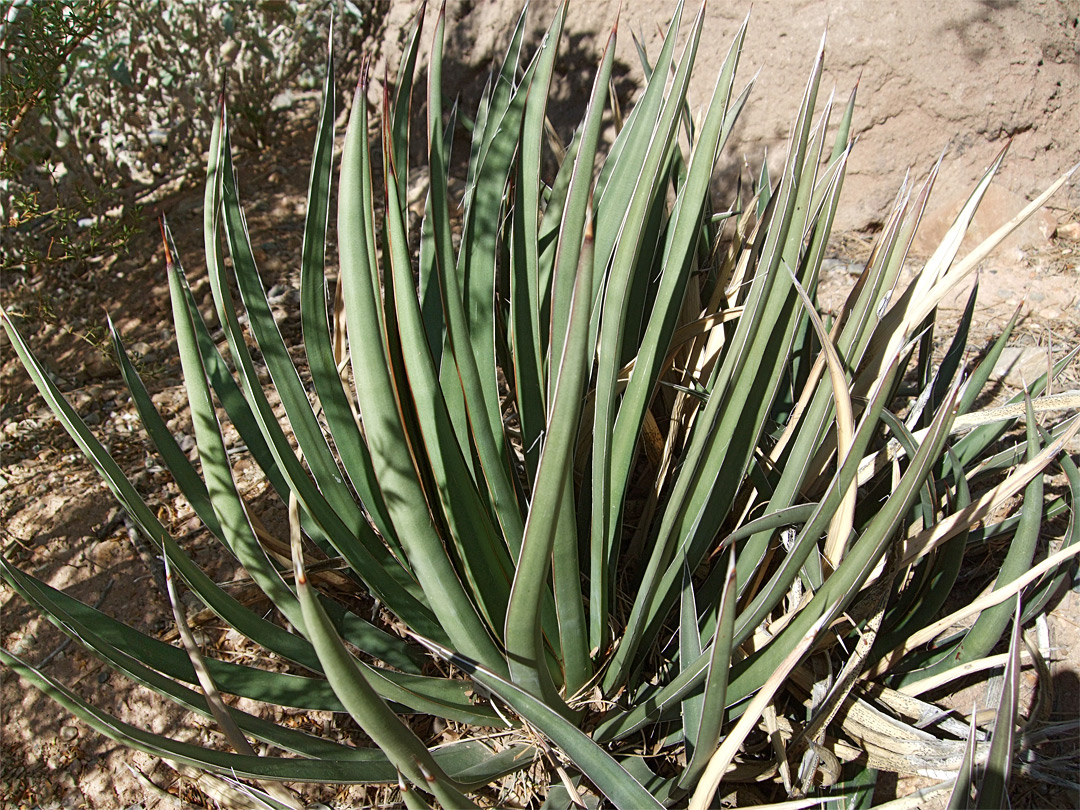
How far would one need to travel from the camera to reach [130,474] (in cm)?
191

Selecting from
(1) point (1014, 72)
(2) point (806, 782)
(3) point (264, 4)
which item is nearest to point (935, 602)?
(2) point (806, 782)

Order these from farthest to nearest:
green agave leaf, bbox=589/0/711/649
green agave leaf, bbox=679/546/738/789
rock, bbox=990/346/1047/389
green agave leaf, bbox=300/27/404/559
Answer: rock, bbox=990/346/1047/389 < green agave leaf, bbox=300/27/404/559 < green agave leaf, bbox=589/0/711/649 < green agave leaf, bbox=679/546/738/789

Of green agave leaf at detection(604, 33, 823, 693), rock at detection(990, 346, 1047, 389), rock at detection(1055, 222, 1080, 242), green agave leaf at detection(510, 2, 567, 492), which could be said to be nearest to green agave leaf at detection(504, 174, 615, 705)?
green agave leaf at detection(604, 33, 823, 693)

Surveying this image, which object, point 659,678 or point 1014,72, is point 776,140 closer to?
point 1014,72

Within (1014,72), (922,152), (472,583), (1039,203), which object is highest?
(1014,72)

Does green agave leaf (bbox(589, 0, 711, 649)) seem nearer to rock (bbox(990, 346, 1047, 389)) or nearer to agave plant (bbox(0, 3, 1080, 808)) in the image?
agave plant (bbox(0, 3, 1080, 808))

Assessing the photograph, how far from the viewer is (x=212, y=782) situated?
1.03 metres

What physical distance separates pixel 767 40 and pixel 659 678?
6.88ft

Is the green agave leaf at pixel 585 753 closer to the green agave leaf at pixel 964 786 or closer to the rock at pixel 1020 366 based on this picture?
the green agave leaf at pixel 964 786

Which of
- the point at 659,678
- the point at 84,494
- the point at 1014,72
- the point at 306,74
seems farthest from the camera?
the point at 306,74

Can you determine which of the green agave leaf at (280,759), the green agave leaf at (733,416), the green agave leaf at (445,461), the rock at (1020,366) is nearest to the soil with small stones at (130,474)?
the rock at (1020,366)

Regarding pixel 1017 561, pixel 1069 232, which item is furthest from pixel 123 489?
pixel 1069 232

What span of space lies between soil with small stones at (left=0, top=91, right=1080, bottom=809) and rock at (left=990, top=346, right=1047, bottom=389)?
2cm

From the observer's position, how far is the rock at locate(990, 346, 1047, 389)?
6.44ft
